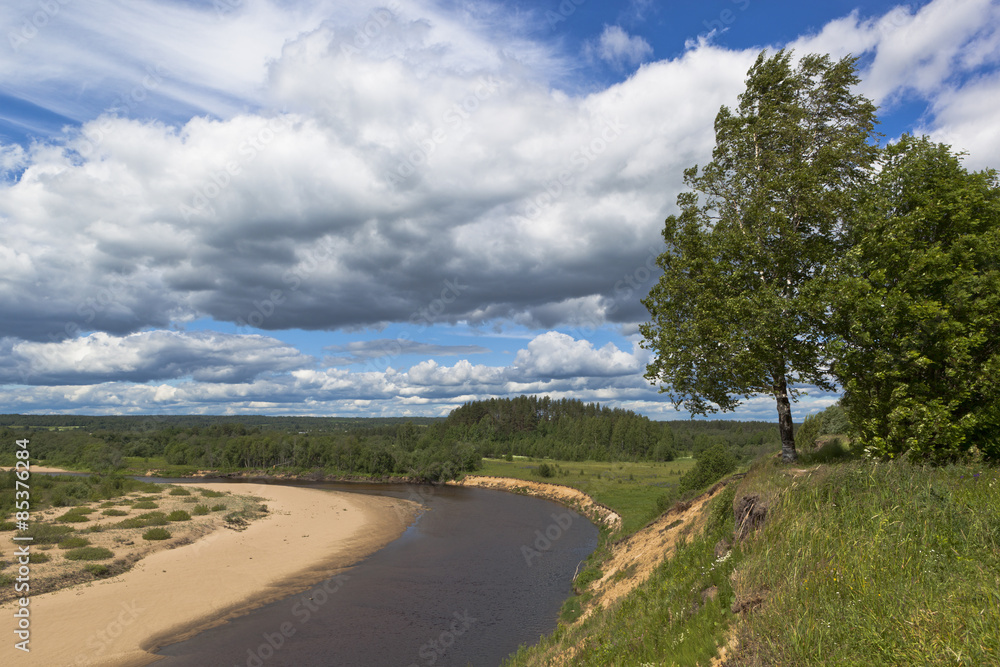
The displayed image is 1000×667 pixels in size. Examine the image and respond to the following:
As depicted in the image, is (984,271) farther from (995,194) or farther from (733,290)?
(733,290)

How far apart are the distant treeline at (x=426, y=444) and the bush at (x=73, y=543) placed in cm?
7229

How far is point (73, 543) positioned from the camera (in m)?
35.3

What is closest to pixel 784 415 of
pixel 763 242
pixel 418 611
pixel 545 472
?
pixel 763 242

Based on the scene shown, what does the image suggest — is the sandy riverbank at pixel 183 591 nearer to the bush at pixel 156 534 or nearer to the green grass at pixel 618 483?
the bush at pixel 156 534

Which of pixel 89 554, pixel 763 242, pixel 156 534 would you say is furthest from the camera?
pixel 156 534

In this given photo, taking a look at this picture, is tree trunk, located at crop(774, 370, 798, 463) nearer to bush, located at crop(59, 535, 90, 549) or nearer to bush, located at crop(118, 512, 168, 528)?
bush, located at crop(59, 535, 90, 549)

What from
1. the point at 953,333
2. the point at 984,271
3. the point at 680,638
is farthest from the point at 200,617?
the point at 984,271

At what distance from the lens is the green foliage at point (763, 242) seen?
1806cm

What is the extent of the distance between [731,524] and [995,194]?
13.2 metres

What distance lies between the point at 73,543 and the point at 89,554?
3.71 metres

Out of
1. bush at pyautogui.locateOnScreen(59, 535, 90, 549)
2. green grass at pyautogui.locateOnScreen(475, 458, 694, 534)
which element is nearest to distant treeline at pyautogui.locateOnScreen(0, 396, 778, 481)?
green grass at pyautogui.locateOnScreen(475, 458, 694, 534)

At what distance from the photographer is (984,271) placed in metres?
14.2

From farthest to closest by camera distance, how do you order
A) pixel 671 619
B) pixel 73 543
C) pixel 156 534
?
pixel 156 534 → pixel 73 543 → pixel 671 619

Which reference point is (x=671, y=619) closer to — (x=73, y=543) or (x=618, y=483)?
(x=73, y=543)
